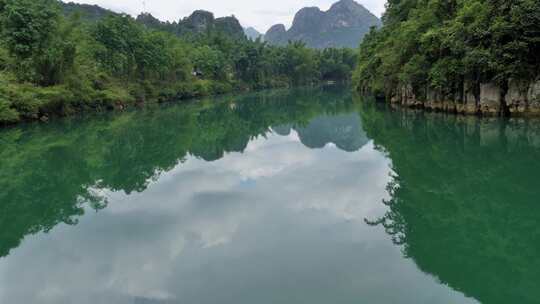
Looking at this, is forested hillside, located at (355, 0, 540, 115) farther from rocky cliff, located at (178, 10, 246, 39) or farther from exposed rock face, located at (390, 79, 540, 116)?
rocky cliff, located at (178, 10, 246, 39)

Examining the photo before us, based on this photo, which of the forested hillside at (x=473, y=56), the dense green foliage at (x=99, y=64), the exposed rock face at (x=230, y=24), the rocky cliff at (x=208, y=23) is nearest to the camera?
the forested hillside at (x=473, y=56)

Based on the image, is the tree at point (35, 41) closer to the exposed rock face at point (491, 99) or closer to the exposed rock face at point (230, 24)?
the exposed rock face at point (491, 99)

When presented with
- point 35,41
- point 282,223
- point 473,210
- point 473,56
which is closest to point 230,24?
point 35,41

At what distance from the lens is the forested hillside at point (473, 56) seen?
19.8 metres

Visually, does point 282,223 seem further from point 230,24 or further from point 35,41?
point 230,24

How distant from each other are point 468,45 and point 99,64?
127 ft

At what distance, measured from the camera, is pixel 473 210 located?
28.0ft

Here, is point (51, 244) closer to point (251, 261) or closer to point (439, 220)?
point (251, 261)

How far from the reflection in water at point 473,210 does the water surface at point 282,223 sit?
3 cm

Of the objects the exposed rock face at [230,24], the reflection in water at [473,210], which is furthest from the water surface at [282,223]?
the exposed rock face at [230,24]

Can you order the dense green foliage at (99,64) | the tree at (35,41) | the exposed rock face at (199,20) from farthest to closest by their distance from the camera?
the exposed rock face at (199,20) → the tree at (35,41) → the dense green foliage at (99,64)

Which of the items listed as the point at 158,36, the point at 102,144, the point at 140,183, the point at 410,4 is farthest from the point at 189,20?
the point at 140,183

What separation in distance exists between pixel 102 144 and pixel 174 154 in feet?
17.2

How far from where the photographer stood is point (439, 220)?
26.6 feet
